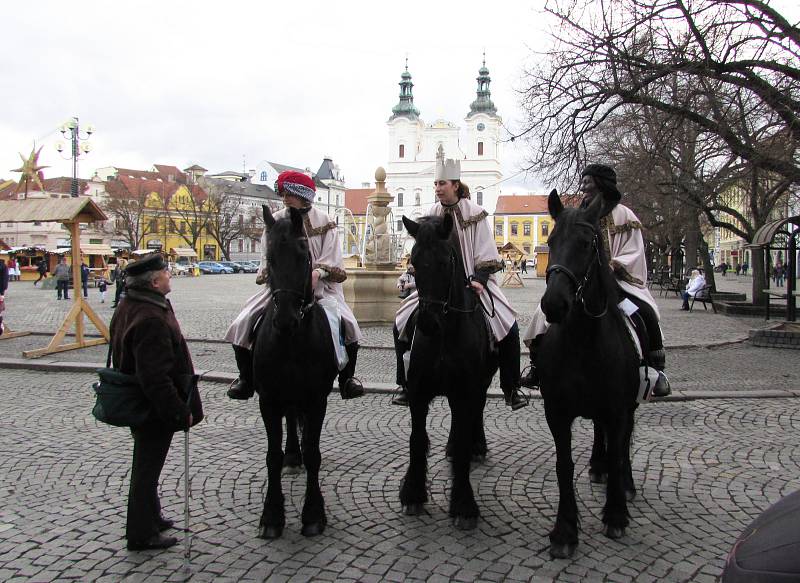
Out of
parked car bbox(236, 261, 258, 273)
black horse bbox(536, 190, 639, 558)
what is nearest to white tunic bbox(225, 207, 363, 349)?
black horse bbox(536, 190, 639, 558)

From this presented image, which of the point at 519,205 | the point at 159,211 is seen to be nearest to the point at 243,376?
the point at 159,211

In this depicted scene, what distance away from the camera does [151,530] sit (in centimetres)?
421

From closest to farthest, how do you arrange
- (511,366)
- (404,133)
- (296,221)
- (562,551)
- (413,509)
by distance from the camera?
1. (562,551)
2. (296,221)
3. (413,509)
4. (511,366)
5. (404,133)

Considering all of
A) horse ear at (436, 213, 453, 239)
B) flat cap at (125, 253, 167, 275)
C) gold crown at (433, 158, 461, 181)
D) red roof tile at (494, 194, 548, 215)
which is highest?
red roof tile at (494, 194, 548, 215)

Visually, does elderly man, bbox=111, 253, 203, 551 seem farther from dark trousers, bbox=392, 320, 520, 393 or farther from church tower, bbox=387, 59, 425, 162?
church tower, bbox=387, 59, 425, 162

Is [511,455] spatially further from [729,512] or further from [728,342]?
[728,342]

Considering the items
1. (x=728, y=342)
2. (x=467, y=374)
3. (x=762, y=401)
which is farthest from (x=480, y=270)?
(x=728, y=342)

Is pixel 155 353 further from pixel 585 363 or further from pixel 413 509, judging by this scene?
pixel 585 363

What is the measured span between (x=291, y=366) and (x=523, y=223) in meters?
118

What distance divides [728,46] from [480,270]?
33.6 feet

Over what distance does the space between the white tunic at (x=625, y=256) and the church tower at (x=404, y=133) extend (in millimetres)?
121867

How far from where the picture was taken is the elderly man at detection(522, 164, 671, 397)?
15.9 ft

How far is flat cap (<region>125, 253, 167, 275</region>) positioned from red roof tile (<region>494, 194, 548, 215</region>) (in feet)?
386

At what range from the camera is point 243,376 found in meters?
5.11
